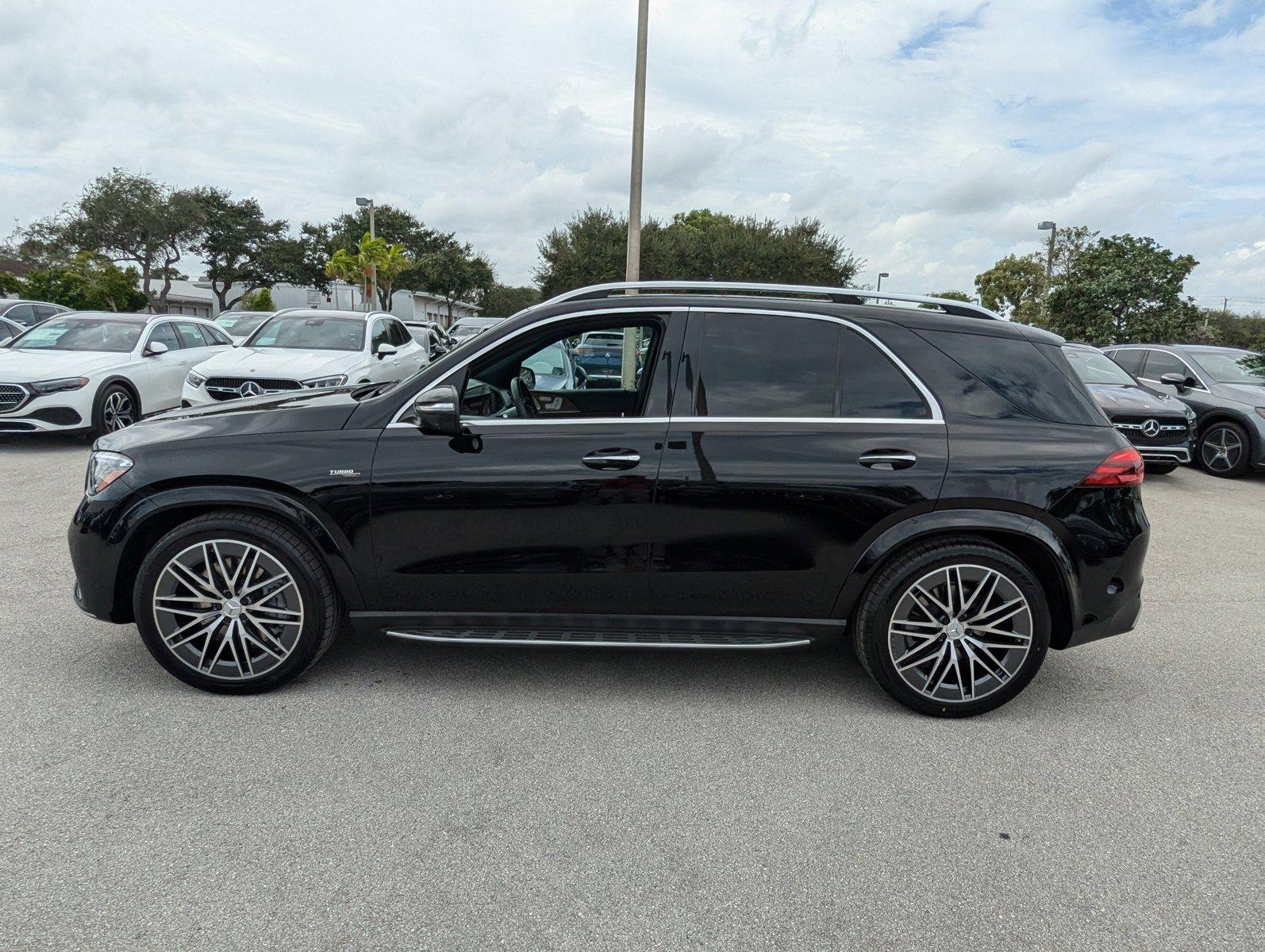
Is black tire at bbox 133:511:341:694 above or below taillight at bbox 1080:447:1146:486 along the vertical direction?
below

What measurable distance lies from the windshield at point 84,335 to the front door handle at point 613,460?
9305 millimetres

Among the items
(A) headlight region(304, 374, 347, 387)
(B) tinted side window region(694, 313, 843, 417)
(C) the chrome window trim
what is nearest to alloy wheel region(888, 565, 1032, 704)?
(C) the chrome window trim

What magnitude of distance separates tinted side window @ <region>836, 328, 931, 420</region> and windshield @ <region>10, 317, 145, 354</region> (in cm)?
988

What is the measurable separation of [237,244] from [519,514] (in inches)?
2399

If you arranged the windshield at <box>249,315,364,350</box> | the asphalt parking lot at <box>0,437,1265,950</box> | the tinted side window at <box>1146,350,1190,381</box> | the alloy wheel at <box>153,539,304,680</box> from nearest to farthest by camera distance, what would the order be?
the asphalt parking lot at <box>0,437,1265,950</box> < the alloy wheel at <box>153,539,304,680</box> < the windshield at <box>249,315,364,350</box> < the tinted side window at <box>1146,350,1190,381</box>

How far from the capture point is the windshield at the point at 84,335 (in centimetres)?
1045

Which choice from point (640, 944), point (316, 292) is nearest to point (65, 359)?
point (640, 944)

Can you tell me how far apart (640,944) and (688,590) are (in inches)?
60.0

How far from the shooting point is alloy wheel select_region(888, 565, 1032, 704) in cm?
356

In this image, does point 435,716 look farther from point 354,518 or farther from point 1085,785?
point 1085,785

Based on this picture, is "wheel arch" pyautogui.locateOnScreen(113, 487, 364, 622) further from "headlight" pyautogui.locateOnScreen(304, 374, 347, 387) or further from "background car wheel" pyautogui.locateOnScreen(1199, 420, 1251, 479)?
"background car wheel" pyautogui.locateOnScreen(1199, 420, 1251, 479)

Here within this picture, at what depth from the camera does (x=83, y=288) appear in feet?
104

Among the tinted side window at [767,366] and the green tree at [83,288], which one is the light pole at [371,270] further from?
the tinted side window at [767,366]

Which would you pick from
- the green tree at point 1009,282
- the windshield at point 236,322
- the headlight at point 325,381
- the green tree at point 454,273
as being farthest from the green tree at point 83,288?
the green tree at point 1009,282
